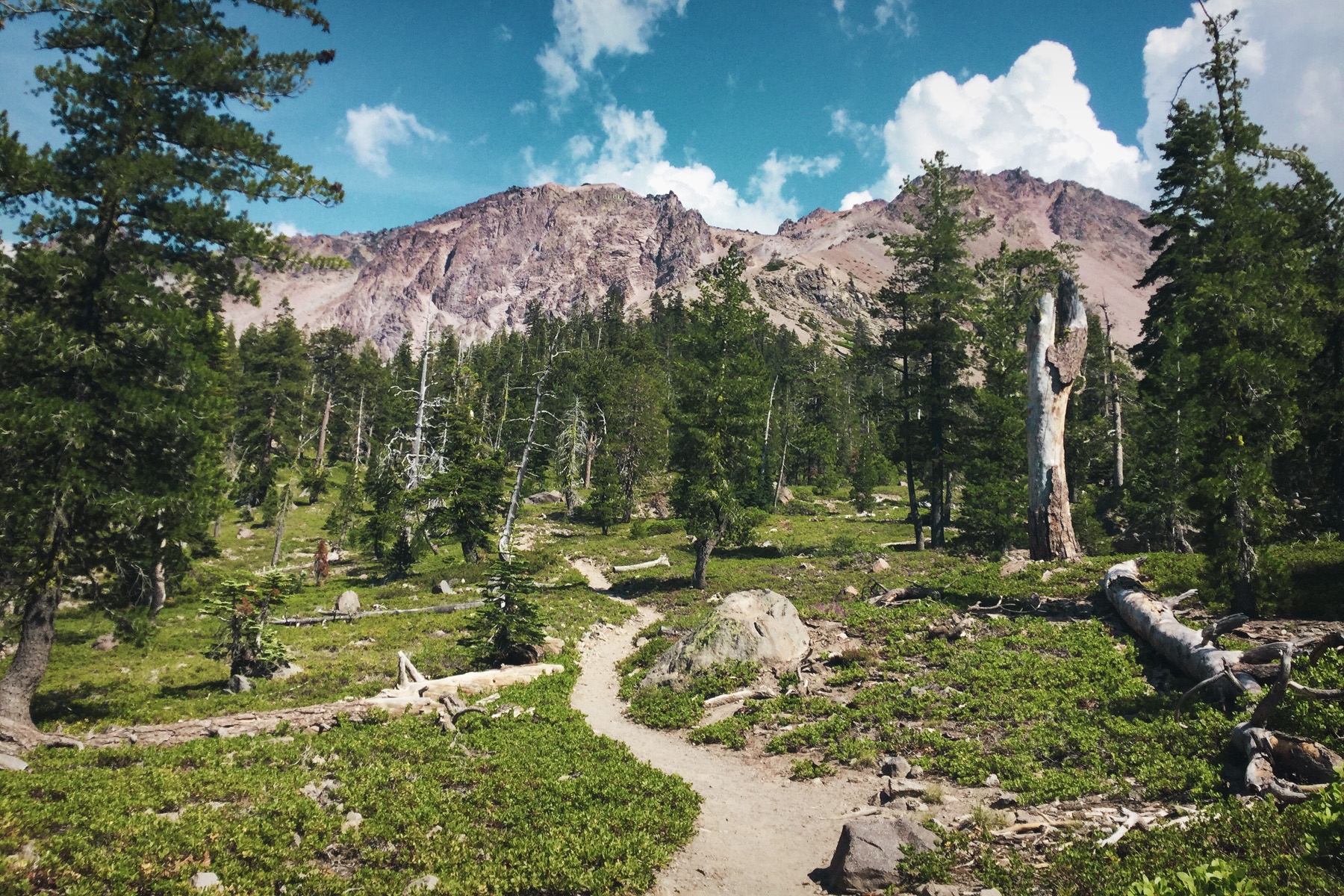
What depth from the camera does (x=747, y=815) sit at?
9195 millimetres

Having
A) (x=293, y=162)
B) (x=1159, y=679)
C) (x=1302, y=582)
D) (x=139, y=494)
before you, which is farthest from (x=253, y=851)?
(x=1302, y=582)

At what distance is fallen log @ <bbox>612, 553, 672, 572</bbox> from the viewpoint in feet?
107

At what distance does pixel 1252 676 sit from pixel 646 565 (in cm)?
2671

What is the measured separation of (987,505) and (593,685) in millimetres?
19905

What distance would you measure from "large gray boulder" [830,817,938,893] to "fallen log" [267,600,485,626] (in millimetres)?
20078

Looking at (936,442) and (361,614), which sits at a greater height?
(936,442)

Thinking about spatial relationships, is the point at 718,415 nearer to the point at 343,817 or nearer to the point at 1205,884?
the point at 343,817

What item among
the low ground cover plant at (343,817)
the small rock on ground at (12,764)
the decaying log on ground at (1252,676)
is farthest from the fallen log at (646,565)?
the small rock on ground at (12,764)

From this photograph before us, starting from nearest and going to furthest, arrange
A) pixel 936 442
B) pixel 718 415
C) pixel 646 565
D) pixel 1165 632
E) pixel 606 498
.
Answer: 1. pixel 1165 632
2. pixel 718 415
3. pixel 936 442
4. pixel 646 565
5. pixel 606 498

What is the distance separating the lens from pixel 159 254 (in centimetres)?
1131

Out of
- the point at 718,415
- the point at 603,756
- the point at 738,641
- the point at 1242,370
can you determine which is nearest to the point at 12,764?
the point at 603,756

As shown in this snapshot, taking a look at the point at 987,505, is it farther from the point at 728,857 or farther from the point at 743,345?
the point at 728,857

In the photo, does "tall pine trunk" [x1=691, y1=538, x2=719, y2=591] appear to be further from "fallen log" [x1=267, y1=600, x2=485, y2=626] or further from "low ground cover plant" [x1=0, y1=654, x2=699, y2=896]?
"low ground cover plant" [x1=0, y1=654, x2=699, y2=896]

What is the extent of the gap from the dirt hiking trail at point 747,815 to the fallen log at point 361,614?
1285 cm
